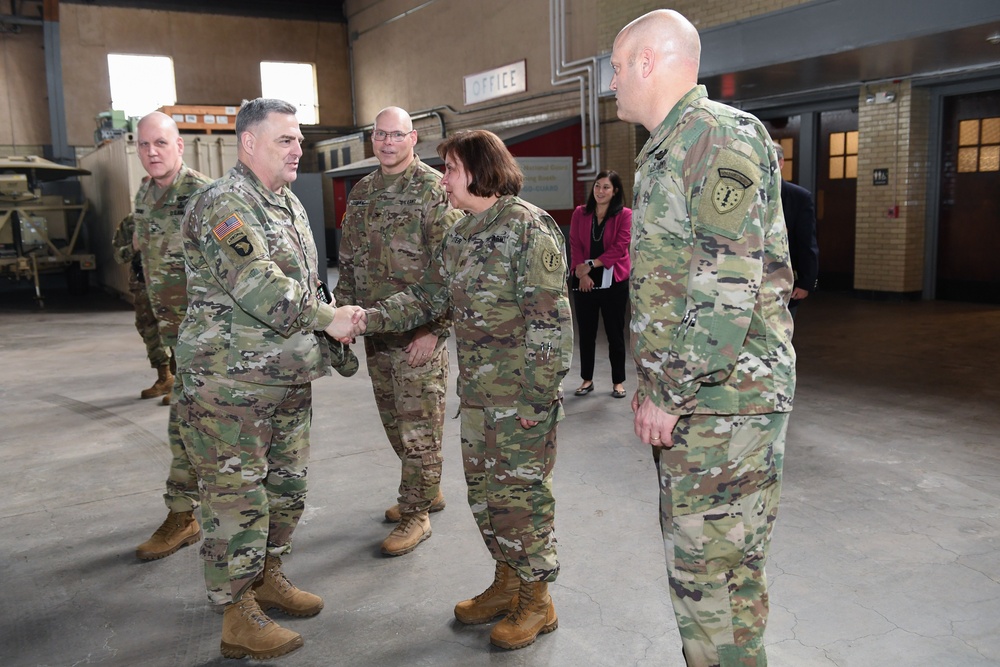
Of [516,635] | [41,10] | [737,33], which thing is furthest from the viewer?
[41,10]

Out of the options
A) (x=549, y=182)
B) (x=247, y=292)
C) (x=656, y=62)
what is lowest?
(x=247, y=292)

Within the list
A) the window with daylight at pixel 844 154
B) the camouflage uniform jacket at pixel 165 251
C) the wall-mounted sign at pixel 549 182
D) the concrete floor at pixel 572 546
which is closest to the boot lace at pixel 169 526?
the concrete floor at pixel 572 546

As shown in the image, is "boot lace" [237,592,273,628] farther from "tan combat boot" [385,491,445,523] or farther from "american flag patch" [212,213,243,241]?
"american flag patch" [212,213,243,241]

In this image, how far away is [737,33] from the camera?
9.14 meters

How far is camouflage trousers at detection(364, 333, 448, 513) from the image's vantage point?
3.45m

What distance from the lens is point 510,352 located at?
2.61 meters

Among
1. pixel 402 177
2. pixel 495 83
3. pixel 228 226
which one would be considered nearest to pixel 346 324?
pixel 228 226

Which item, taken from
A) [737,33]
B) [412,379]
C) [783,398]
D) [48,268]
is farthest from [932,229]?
[48,268]

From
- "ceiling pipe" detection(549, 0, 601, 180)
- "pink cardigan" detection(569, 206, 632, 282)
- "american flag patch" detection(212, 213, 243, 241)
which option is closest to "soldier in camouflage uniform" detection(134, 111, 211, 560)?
"american flag patch" detection(212, 213, 243, 241)

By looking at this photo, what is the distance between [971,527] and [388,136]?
306cm

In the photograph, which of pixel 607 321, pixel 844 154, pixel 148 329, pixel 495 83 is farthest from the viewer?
pixel 495 83

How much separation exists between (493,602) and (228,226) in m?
1.58

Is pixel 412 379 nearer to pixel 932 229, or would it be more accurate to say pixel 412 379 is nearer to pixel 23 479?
pixel 23 479

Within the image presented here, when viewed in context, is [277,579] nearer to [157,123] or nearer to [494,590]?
[494,590]
